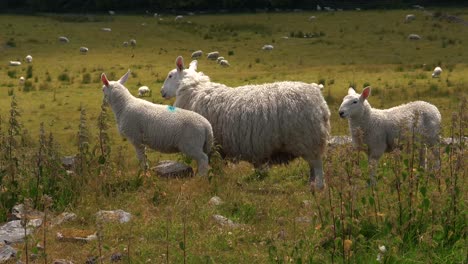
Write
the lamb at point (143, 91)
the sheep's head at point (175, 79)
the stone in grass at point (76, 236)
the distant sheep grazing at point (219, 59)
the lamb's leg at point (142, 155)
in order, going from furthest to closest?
1. the distant sheep grazing at point (219, 59)
2. the lamb at point (143, 91)
3. the sheep's head at point (175, 79)
4. the lamb's leg at point (142, 155)
5. the stone in grass at point (76, 236)

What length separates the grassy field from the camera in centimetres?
602

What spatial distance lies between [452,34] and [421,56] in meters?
6.74

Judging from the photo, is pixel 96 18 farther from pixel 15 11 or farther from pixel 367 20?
pixel 367 20

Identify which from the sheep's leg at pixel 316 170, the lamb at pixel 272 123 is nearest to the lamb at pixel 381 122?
the lamb at pixel 272 123

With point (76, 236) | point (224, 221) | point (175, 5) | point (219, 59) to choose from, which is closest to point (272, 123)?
point (224, 221)

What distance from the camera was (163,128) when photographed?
952cm

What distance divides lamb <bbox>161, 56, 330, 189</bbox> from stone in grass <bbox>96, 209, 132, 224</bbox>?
2.51 metres

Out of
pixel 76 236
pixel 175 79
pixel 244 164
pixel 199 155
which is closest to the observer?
pixel 76 236

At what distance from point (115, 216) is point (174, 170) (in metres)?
2.23

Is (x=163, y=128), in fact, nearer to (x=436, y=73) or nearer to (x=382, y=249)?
(x=382, y=249)

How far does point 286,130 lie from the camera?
941 centimetres

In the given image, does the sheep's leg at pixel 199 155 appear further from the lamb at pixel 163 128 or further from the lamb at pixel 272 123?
the lamb at pixel 272 123

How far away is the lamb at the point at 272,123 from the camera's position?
938cm

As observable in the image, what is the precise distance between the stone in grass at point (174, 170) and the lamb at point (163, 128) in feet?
0.55
